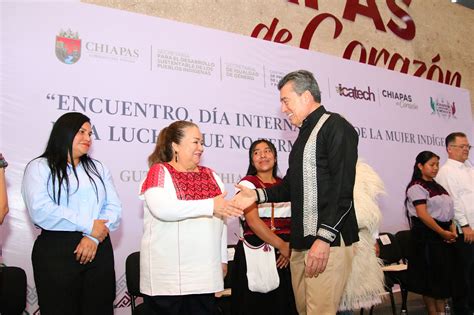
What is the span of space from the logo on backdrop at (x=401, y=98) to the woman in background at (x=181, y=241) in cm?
394

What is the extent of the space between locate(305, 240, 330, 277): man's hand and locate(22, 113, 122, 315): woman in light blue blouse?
1.21 metres

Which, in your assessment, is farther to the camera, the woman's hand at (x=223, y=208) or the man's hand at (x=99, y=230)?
the man's hand at (x=99, y=230)

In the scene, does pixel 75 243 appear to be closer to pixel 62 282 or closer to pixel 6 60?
pixel 62 282

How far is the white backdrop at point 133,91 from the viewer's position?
3.17 meters

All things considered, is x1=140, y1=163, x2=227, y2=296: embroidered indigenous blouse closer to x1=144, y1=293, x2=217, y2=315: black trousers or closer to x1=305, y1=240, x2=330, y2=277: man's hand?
x1=144, y1=293, x2=217, y2=315: black trousers

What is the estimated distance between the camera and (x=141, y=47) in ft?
12.3

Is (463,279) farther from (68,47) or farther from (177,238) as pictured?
(68,47)

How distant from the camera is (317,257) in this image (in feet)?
6.14

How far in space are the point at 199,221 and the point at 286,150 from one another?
7.96 ft

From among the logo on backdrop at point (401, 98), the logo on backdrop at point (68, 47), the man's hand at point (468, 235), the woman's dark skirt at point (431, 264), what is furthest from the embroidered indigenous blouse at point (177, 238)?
the logo on backdrop at point (401, 98)

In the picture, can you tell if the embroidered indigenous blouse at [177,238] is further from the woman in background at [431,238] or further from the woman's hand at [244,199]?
the woman in background at [431,238]

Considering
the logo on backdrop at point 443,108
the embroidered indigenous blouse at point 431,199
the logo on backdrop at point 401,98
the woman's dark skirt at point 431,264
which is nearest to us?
the woman's dark skirt at point 431,264

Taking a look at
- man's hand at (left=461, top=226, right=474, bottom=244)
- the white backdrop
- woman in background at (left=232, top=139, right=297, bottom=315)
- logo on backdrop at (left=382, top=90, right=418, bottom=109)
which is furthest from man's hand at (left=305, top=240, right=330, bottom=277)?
logo on backdrop at (left=382, top=90, right=418, bottom=109)

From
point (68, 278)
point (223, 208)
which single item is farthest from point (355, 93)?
point (68, 278)
